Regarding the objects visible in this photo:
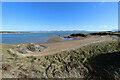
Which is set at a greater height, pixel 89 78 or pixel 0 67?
pixel 0 67

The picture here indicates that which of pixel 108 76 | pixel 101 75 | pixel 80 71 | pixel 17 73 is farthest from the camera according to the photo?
pixel 80 71

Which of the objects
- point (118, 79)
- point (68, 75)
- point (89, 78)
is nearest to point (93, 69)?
point (89, 78)

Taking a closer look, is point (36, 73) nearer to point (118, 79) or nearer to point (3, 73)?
point (3, 73)

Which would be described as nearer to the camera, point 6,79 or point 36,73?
point 6,79

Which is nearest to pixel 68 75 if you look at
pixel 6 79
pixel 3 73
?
pixel 6 79

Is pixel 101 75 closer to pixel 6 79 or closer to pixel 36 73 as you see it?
pixel 36 73

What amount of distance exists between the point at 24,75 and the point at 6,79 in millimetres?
673

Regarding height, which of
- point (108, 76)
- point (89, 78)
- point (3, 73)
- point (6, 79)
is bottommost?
point (89, 78)

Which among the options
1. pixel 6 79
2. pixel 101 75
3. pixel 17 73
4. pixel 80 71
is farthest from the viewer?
pixel 80 71

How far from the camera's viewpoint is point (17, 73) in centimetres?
278

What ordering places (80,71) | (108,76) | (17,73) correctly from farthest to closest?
(80,71), (108,76), (17,73)

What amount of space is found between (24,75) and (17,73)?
36cm

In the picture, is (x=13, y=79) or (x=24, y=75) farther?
(x=24, y=75)

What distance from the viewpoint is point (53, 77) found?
117 inches
